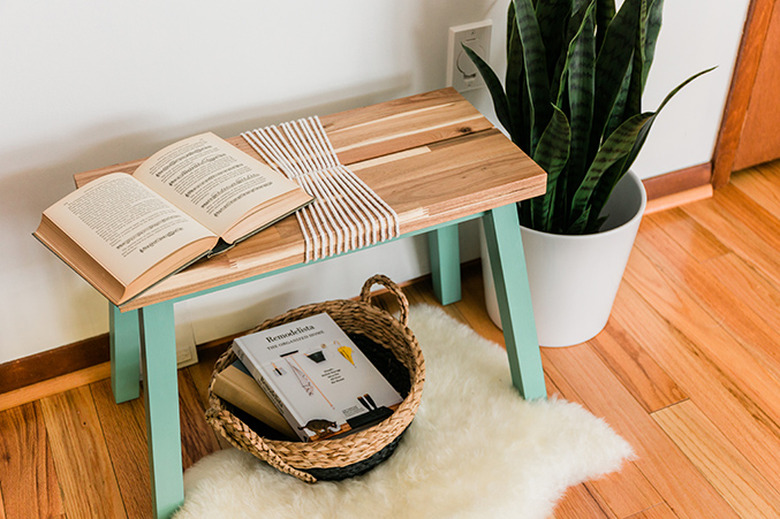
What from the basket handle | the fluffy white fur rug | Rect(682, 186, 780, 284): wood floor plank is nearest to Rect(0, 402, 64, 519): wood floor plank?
the fluffy white fur rug

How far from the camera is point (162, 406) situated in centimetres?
106

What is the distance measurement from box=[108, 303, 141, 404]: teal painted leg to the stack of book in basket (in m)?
0.18

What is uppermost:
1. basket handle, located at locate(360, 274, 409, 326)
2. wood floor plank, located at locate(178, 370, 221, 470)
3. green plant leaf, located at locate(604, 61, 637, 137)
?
green plant leaf, located at locate(604, 61, 637, 137)

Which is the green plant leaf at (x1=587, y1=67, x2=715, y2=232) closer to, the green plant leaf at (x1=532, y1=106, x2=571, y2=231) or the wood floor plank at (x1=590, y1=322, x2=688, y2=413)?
the green plant leaf at (x1=532, y1=106, x2=571, y2=231)

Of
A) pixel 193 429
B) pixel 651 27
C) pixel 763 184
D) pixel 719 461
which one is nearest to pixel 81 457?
pixel 193 429

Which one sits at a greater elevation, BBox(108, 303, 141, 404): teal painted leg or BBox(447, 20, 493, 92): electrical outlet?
BBox(447, 20, 493, 92): electrical outlet

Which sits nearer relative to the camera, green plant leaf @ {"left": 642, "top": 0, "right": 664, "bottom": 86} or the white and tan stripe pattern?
the white and tan stripe pattern

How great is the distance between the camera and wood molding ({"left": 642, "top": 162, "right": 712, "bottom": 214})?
177cm

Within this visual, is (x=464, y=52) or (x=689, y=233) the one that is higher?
(x=464, y=52)

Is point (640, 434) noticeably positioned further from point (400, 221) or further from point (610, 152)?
point (400, 221)

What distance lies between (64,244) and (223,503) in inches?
19.0

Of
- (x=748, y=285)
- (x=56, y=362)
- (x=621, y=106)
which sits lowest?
(x=748, y=285)

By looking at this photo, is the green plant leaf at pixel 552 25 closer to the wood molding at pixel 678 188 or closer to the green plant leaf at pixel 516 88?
the green plant leaf at pixel 516 88

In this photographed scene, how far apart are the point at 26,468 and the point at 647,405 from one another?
1.11 metres
